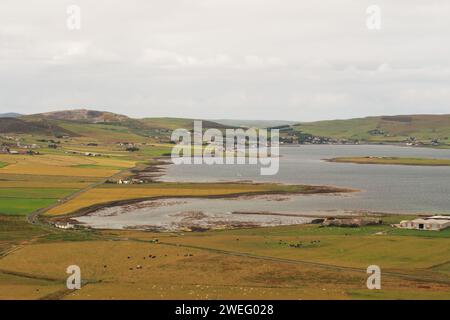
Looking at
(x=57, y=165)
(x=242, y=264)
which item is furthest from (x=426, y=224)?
(x=57, y=165)

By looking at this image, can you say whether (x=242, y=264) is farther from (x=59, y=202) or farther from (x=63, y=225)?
(x=59, y=202)

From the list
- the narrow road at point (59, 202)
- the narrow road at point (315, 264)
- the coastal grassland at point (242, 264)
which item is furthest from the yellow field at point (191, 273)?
the narrow road at point (59, 202)

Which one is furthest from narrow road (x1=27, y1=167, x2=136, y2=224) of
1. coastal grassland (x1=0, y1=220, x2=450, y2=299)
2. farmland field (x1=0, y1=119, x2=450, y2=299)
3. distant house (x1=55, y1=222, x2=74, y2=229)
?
coastal grassland (x1=0, y1=220, x2=450, y2=299)

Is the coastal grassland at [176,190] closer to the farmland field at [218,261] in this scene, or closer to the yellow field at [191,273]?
the farmland field at [218,261]

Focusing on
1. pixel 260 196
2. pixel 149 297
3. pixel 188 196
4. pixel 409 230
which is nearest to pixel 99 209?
pixel 188 196
